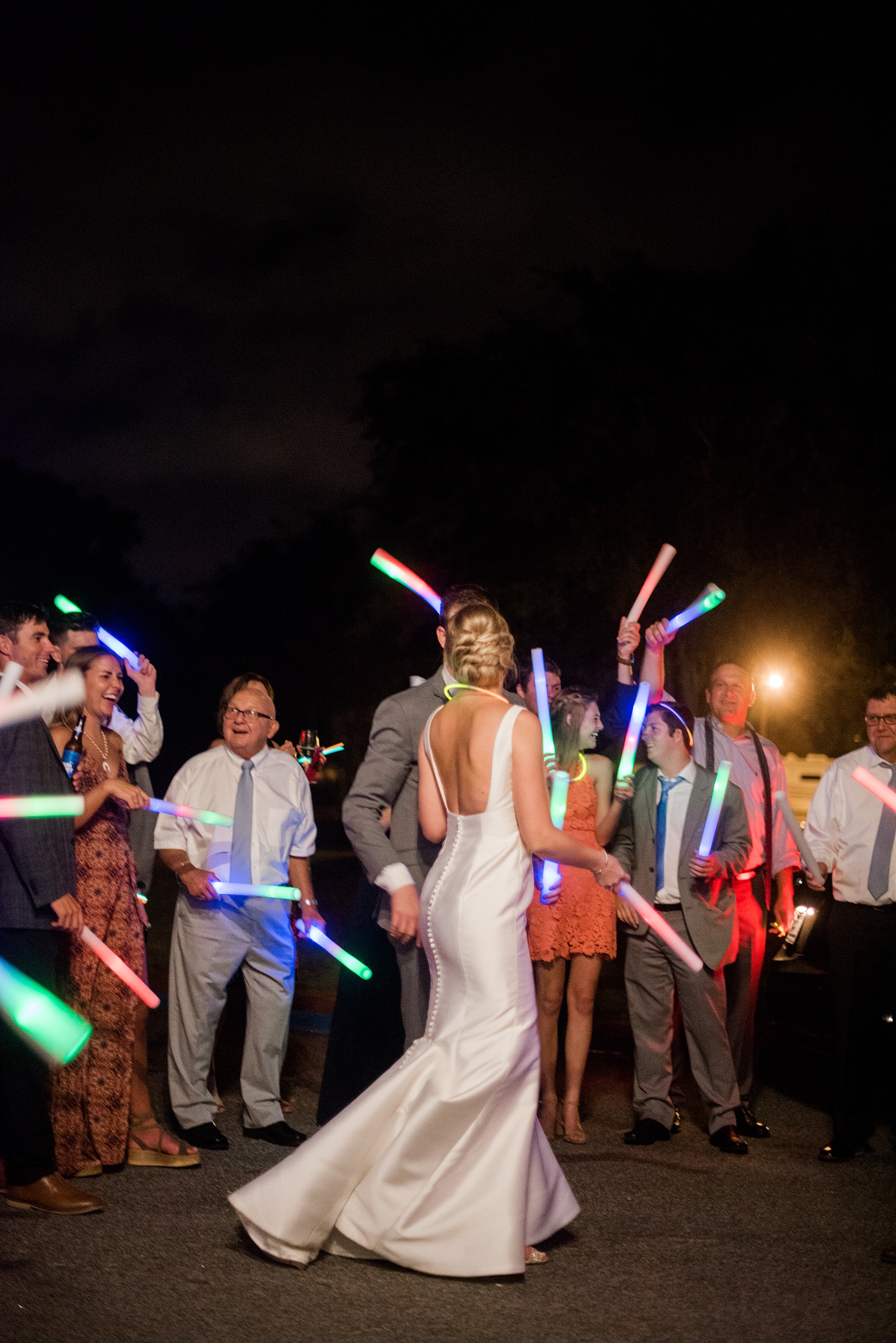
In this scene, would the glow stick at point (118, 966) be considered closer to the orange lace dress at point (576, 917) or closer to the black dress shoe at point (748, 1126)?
the orange lace dress at point (576, 917)

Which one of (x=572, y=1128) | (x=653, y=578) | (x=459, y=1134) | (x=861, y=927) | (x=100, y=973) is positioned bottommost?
(x=572, y=1128)

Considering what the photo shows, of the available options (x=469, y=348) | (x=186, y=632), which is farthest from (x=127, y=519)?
(x=469, y=348)

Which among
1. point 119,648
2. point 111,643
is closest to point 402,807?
point 119,648

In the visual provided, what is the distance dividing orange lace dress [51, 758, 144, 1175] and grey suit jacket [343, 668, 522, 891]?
47.5 inches

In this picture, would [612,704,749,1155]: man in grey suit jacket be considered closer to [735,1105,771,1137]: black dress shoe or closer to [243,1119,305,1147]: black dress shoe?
[735,1105,771,1137]: black dress shoe

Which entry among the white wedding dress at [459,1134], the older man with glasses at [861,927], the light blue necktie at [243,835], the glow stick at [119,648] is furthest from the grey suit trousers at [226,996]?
the older man with glasses at [861,927]

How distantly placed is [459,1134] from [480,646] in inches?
67.8

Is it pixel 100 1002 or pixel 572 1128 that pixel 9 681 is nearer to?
pixel 100 1002

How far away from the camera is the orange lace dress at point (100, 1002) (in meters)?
5.47

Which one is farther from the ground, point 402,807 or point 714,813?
point 714,813

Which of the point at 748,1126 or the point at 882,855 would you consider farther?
the point at 748,1126

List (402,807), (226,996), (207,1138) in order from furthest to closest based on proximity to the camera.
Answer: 1. (226,996)
2. (207,1138)
3. (402,807)

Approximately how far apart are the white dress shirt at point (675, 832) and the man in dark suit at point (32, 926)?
2959 mm

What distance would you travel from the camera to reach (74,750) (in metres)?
5.68
